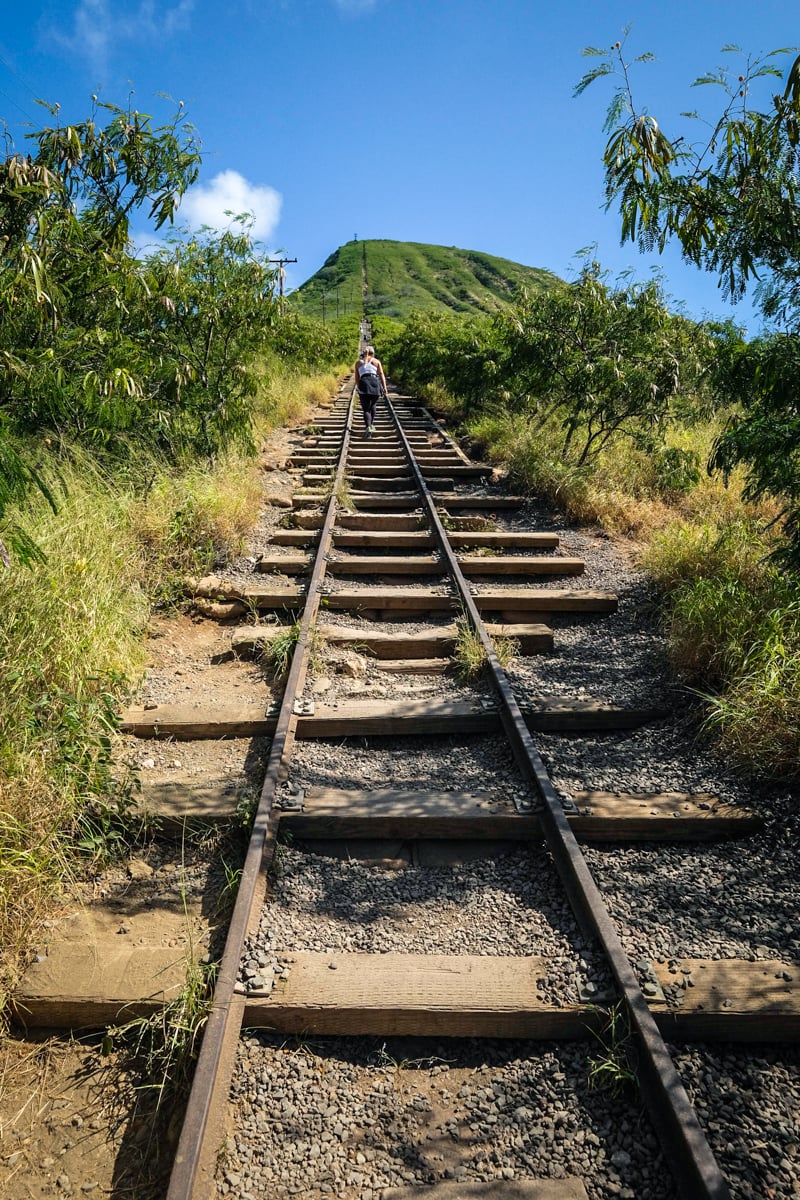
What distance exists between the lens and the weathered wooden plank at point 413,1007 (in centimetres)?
216

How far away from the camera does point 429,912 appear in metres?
2.63

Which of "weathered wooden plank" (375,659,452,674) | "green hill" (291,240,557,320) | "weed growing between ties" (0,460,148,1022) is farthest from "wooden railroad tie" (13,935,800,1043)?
"green hill" (291,240,557,320)

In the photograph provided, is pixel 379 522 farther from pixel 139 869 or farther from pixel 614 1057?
pixel 614 1057

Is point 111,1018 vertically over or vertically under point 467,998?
under

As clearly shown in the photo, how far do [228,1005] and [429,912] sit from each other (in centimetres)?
80

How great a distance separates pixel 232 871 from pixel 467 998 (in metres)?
1.02

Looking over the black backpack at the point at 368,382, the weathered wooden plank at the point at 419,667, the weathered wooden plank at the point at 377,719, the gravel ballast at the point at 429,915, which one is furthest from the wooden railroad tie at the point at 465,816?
the black backpack at the point at 368,382

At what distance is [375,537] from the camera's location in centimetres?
694

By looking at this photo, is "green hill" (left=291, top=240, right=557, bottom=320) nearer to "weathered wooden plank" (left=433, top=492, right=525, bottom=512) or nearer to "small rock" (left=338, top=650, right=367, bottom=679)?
"weathered wooden plank" (left=433, top=492, right=525, bottom=512)

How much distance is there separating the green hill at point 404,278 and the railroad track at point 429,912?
260ft

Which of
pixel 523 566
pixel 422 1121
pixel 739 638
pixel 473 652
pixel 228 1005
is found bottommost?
pixel 422 1121

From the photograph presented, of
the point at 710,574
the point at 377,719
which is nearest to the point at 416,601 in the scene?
the point at 377,719

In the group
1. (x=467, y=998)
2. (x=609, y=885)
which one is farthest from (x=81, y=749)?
(x=609, y=885)

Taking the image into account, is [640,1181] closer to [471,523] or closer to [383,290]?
[471,523]
